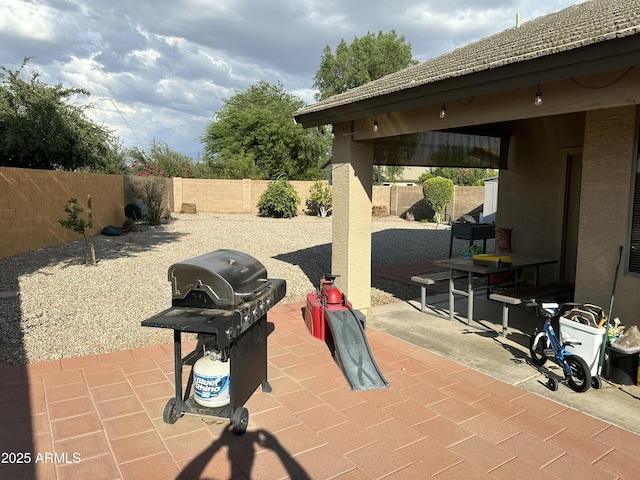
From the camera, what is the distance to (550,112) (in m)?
3.94

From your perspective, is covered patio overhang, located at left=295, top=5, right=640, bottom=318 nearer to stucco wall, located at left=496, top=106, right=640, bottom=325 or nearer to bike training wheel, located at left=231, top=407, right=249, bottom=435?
stucco wall, located at left=496, top=106, right=640, bottom=325

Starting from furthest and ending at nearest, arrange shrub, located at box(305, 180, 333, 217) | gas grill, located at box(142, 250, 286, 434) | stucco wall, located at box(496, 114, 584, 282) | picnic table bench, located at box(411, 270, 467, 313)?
shrub, located at box(305, 180, 333, 217) → stucco wall, located at box(496, 114, 584, 282) → picnic table bench, located at box(411, 270, 467, 313) → gas grill, located at box(142, 250, 286, 434)

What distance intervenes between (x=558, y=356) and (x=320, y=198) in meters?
18.7

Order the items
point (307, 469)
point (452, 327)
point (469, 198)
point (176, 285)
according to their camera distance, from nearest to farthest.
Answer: point (307, 469) < point (176, 285) < point (452, 327) < point (469, 198)

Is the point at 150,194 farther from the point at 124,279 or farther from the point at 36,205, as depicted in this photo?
the point at 124,279

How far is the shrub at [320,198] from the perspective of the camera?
22312mm

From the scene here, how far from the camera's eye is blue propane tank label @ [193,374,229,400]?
10.7ft

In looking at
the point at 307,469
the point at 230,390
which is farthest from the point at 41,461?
the point at 307,469

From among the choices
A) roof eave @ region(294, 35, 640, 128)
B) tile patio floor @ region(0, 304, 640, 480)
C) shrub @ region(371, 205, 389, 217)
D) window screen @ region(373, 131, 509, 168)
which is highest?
roof eave @ region(294, 35, 640, 128)

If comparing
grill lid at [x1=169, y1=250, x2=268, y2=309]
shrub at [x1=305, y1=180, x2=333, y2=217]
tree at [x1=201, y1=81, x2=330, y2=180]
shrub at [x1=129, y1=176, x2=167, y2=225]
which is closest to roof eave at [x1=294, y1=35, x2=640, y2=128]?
grill lid at [x1=169, y1=250, x2=268, y2=309]

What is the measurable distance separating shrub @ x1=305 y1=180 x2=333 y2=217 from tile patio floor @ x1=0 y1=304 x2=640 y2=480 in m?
18.2

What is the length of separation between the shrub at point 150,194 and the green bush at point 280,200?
15.5 ft

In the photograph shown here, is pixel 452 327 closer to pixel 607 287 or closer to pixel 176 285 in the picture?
pixel 607 287

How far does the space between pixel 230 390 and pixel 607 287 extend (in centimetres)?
358
